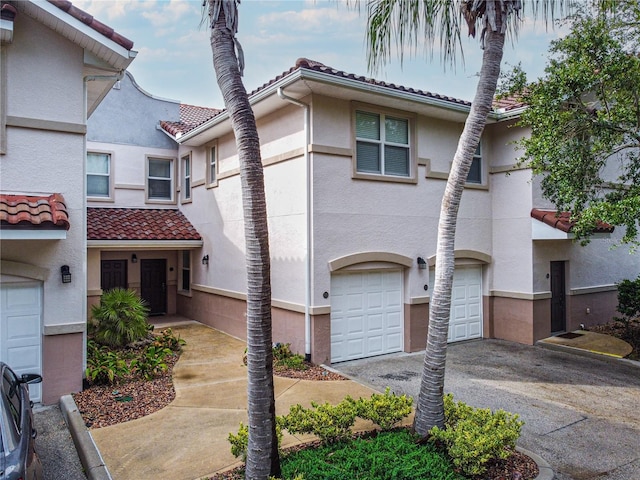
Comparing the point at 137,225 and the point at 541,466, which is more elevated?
the point at 137,225

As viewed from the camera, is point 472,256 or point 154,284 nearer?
point 472,256

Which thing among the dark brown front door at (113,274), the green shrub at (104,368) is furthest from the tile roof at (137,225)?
the green shrub at (104,368)

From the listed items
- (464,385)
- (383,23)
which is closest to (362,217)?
(464,385)

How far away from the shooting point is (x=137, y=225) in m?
14.8

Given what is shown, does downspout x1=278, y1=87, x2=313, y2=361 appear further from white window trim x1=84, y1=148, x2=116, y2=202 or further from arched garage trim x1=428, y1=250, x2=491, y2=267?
white window trim x1=84, y1=148, x2=116, y2=202

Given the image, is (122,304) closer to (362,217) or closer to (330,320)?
(330,320)

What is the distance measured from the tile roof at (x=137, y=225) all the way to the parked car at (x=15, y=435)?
343 inches

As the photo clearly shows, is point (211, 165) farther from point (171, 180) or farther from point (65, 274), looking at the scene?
point (65, 274)

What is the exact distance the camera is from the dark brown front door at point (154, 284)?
16.7 m

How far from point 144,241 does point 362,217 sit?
24.4 feet

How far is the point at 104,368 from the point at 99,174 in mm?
9098

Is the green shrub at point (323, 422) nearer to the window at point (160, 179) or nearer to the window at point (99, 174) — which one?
the window at point (99, 174)

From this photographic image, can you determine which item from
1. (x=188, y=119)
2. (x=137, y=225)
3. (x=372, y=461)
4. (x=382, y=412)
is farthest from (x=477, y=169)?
(x=188, y=119)

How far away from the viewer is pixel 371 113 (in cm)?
1112
